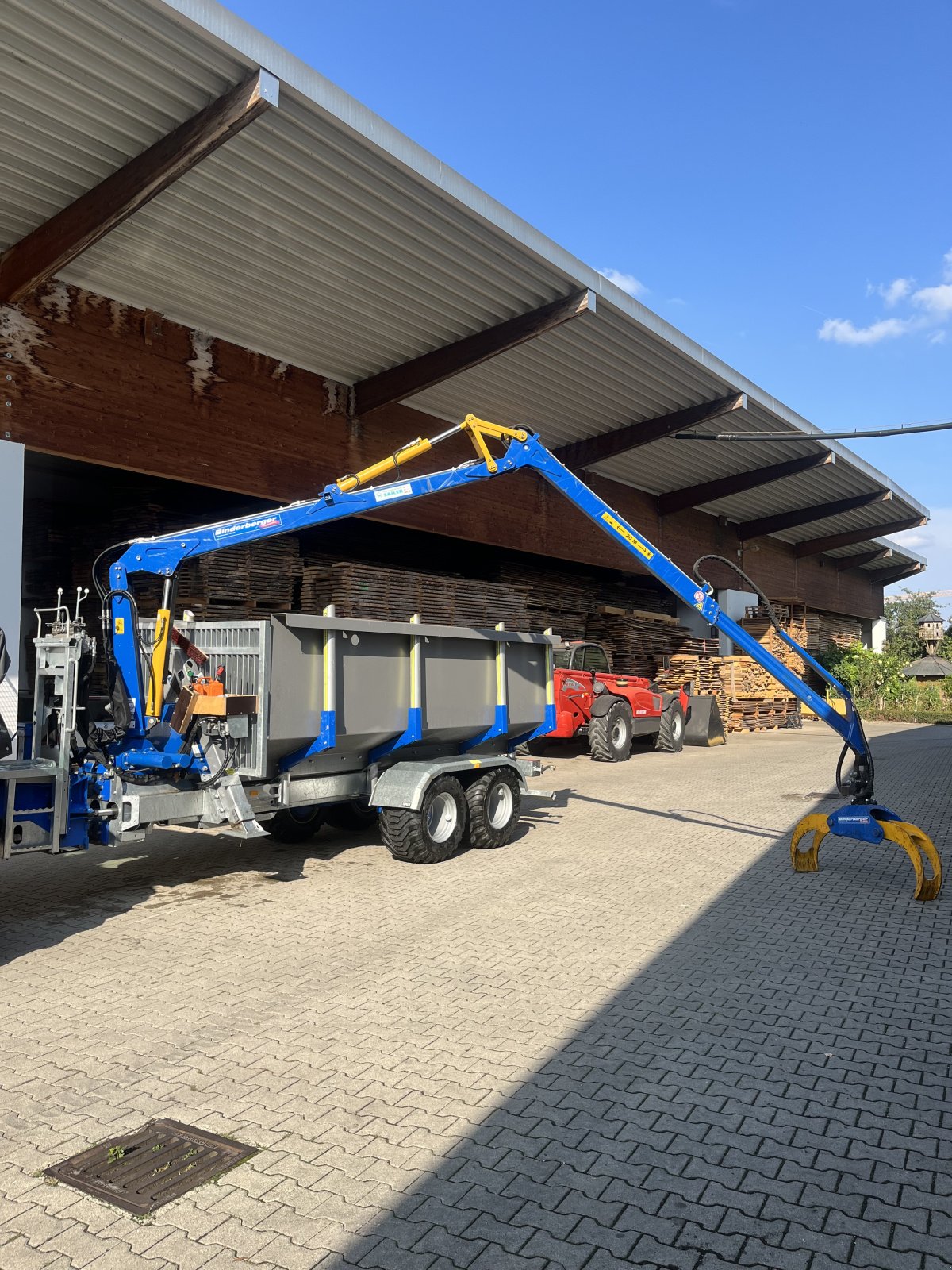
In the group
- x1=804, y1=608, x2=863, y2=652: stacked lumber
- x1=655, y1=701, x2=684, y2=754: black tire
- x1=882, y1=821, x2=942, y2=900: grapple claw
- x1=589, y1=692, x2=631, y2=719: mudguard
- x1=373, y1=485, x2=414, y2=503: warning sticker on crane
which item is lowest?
x1=882, y1=821, x2=942, y2=900: grapple claw

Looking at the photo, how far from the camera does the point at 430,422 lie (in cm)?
1739

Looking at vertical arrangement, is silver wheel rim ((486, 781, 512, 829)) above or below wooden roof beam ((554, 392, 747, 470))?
below

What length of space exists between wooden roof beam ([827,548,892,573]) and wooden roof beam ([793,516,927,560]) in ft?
15.3

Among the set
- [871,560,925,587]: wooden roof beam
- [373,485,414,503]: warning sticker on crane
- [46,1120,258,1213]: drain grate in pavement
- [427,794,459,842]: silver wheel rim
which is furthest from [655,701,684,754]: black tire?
[871,560,925,587]: wooden roof beam

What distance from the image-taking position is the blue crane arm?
26.4 ft

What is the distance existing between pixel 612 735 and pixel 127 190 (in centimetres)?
1239

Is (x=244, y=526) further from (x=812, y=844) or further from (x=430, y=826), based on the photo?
(x=812, y=844)

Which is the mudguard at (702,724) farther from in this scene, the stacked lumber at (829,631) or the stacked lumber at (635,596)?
the stacked lumber at (829,631)

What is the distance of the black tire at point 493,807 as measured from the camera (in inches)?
381

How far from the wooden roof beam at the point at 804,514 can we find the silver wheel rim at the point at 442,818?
877 inches

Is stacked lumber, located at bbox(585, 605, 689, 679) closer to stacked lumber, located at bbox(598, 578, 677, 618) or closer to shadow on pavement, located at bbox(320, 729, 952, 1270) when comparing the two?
stacked lumber, located at bbox(598, 578, 677, 618)

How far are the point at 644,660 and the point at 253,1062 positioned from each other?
21428 mm

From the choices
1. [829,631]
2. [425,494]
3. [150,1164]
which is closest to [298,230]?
[425,494]

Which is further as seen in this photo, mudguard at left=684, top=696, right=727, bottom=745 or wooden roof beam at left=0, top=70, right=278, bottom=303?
mudguard at left=684, top=696, right=727, bottom=745
